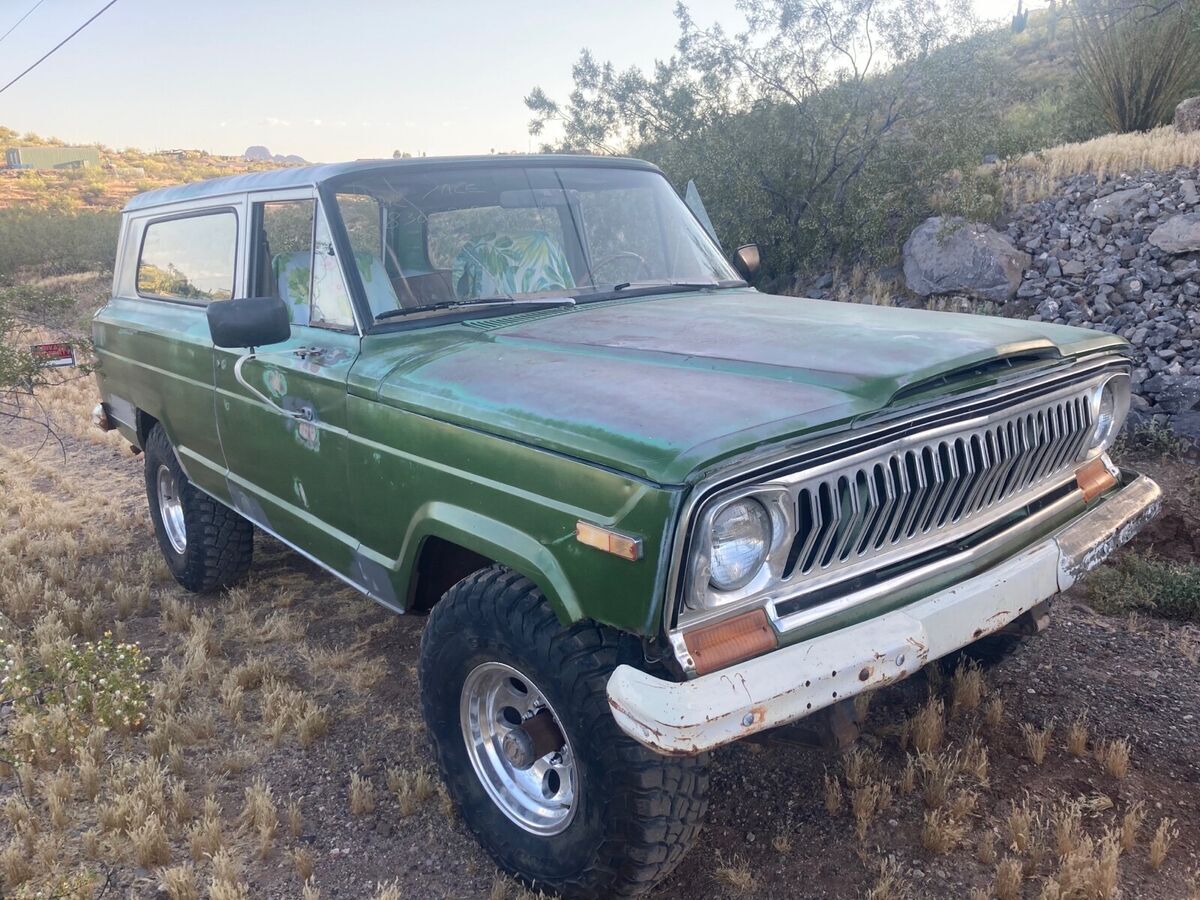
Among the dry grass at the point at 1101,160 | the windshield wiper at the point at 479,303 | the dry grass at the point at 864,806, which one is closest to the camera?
the dry grass at the point at 864,806

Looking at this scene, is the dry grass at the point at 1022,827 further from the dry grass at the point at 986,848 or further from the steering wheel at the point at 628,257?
the steering wheel at the point at 628,257

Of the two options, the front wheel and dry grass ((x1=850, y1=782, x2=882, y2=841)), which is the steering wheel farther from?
dry grass ((x1=850, y1=782, x2=882, y2=841))

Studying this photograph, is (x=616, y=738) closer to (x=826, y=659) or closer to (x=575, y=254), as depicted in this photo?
(x=826, y=659)

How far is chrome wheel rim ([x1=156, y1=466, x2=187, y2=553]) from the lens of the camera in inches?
191

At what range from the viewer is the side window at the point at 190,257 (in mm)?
3881

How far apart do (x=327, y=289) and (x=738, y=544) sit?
1.91 metres

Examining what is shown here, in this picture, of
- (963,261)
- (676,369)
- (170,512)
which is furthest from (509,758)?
(963,261)

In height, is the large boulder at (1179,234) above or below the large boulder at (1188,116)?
below

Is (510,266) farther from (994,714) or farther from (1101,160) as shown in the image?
(1101,160)

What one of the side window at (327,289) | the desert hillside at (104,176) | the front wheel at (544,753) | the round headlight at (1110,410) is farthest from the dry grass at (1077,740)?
the desert hillside at (104,176)

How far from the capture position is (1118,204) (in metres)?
7.97

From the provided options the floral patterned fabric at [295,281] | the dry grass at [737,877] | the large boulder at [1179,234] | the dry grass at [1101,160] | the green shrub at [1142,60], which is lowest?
the dry grass at [737,877]

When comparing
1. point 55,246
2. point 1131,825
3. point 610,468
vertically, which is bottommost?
point 1131,825

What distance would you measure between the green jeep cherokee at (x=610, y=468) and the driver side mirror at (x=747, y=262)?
0.44m
